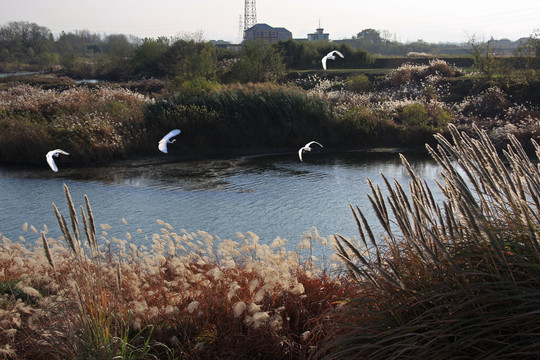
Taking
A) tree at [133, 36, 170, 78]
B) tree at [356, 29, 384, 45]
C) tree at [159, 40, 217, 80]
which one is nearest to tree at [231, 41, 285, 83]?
tree at [159, 40, 217, 80]

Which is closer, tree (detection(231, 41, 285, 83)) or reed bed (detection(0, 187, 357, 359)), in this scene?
reed bed (detection(0, 187, 357, 359))

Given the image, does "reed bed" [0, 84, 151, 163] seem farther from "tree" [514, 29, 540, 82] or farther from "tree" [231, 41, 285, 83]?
"tree" [514, 29, 540, 82]

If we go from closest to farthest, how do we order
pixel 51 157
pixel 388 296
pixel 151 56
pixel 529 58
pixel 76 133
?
1. pixel 388 296
2. pixel 51 157
3. pixel 76 133
4. pixel 529 58
5. pixel 151 56

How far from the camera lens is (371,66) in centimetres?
4488

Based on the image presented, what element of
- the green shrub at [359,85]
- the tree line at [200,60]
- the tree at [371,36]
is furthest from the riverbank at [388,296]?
the tree at [371,36]

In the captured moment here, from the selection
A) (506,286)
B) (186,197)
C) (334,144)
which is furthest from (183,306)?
(334,144)

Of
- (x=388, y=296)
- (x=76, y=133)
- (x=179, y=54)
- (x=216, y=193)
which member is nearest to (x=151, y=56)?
(x=179, y=54)

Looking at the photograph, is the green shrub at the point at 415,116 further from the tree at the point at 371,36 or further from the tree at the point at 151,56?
the tree at the point at 371,36

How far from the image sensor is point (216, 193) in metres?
12.9

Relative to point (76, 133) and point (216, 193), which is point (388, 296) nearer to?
point (216, 193)

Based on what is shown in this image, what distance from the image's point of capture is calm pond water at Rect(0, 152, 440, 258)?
32.6 feet

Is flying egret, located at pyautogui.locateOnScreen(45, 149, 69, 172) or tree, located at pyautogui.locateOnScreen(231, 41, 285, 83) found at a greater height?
tree, located at pyautogui.locateOnScreen(231, 41, 285, 83)

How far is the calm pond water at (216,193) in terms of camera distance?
391 inches

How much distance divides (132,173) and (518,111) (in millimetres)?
14777
